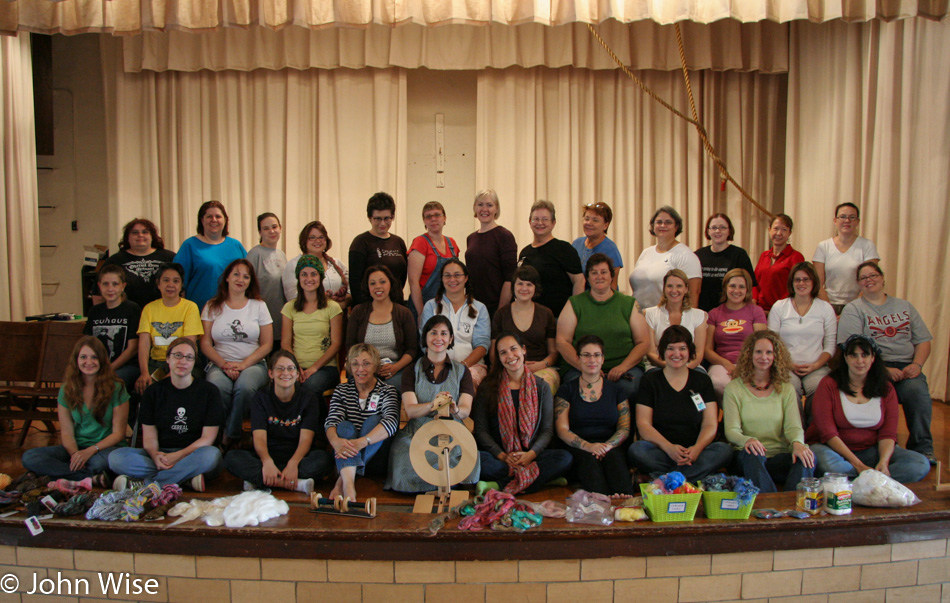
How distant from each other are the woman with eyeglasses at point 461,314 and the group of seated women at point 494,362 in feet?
0.04

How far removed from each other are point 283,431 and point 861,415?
2773 millimetres

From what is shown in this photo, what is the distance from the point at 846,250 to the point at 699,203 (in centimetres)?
226

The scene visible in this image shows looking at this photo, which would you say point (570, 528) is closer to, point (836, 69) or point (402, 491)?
point (402, 491)

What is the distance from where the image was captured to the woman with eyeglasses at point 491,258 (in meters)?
4.23

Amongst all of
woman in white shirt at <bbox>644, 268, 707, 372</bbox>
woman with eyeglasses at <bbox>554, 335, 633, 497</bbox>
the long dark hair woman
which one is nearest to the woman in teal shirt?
the long dark hair woman

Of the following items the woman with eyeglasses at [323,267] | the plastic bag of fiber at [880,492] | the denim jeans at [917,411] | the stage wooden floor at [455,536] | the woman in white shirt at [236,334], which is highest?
the woman with eyeglasses at [323,267]

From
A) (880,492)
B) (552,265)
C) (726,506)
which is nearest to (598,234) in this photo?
(552,265)

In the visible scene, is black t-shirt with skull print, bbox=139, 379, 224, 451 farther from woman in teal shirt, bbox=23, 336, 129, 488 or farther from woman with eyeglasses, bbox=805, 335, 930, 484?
woman with eyeglasses, bbox=805, 335, 930, 484

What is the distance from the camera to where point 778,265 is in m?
4.68

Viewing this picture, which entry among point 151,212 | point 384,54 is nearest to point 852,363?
point 384,54

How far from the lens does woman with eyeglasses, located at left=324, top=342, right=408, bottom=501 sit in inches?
131

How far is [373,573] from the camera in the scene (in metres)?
2.69

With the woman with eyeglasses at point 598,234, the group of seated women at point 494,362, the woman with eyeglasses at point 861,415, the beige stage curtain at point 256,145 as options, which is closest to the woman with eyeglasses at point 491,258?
the group of seated women at point 494,362

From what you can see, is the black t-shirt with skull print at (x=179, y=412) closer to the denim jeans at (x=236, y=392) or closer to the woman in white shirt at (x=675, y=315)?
the denim jeans at (x=236, y=392)
